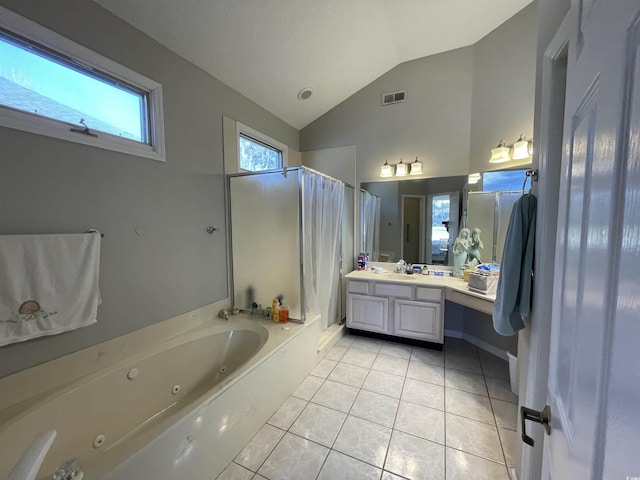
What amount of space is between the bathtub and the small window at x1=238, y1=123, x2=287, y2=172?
66.7 inches

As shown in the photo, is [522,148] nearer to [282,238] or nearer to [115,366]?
[282,238]

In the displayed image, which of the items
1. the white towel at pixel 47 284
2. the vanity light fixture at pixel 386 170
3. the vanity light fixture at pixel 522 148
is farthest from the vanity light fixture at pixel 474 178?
the white towel at pixel 47 284

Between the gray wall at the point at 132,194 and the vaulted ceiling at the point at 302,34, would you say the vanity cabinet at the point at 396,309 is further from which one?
the vaulted ceiling at the point at 302,34

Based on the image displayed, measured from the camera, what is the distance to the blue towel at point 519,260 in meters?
1.08

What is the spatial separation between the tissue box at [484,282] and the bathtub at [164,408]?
1619 millimetres

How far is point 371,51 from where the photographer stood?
2.60 m

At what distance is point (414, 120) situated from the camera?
2.98 metres

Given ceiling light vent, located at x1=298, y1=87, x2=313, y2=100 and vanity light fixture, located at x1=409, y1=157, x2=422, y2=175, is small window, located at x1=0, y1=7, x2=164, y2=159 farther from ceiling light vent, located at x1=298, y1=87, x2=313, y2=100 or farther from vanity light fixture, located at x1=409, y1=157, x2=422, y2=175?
vanity light fixture, located at x1=409, y1=157, x2=422, y2=175

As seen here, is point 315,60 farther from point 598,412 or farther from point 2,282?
point 598,412

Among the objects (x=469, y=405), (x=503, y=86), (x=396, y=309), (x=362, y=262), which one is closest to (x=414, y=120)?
(x=503, y=86)

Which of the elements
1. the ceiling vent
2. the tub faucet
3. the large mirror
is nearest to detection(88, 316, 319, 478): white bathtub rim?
the tub faucet

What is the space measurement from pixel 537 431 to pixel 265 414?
154 centimetres

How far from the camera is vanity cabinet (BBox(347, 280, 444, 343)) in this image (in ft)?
8.67

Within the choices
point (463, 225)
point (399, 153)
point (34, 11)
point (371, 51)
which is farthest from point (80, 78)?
point (463, 225)
